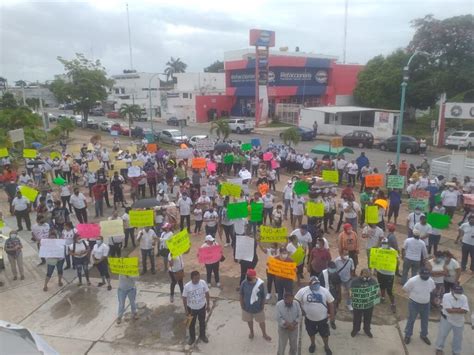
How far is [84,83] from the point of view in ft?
144

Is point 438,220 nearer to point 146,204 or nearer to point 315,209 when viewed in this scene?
point 315,209

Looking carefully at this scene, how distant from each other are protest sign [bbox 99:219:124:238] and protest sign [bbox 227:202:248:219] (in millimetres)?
2683

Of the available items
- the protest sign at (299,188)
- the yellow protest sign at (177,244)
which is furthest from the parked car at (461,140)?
the yellow protest sign at (177,244)

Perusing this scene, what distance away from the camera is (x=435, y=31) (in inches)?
1544

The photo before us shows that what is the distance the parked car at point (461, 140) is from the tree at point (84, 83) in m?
34.4

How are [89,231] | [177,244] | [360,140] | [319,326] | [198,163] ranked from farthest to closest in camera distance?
[360,140] < [198,163] < [89,231] < [177,244] < [319,326]

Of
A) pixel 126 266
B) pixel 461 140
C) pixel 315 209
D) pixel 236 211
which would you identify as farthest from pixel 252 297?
pixel 461 140

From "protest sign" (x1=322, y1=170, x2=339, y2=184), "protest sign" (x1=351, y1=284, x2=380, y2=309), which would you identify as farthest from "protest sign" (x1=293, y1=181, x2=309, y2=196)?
"protest sign" (x1=351, y1=284, x2=380, y2=309)

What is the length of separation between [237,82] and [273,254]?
47.4 metres

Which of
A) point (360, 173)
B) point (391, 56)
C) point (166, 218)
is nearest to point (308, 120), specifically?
point (391, 56)

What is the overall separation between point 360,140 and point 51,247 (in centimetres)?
2863

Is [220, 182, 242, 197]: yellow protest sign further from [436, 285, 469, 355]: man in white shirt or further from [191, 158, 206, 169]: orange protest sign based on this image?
[436, 285, 469, 355]: man in white shirt

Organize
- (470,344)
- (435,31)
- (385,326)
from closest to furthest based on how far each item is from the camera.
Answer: (470,344)
(385,326)
(435,31)

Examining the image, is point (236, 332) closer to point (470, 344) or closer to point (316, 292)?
point (316, 292)
